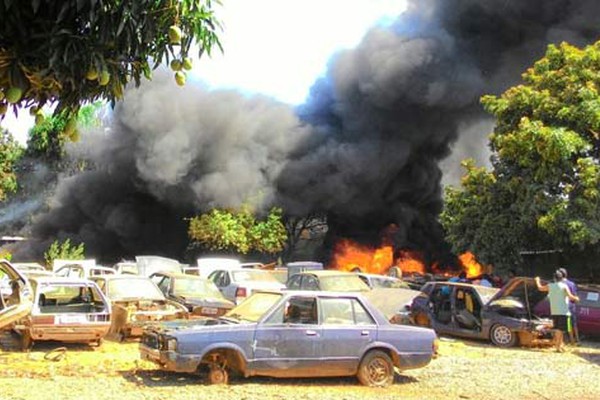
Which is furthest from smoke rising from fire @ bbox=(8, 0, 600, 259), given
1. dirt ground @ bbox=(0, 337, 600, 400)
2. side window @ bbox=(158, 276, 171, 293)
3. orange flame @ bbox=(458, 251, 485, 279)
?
dirt ground @ bbox=(0, 337, 600, 400)

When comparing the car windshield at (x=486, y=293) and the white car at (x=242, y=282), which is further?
the white car at (x=242, y=282)

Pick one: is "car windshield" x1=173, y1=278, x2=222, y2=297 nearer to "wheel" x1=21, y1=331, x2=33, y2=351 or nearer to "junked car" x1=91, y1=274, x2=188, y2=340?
"junked car" x1=91, y1=274, x2=188, y2=340

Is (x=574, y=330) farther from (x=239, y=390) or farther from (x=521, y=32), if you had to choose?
(x=521, y=32)

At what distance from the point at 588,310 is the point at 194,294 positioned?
8122 mm

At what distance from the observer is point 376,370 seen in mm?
8453

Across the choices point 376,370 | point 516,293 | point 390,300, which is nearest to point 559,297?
point 516,293

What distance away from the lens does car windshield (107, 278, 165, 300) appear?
479 inches

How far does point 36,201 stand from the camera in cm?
3738

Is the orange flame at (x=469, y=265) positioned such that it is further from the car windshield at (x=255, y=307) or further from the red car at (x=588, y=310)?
the car windshield at (x=255, y=307)

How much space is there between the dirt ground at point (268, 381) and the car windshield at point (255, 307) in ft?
2.62

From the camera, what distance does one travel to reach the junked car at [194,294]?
1261cm

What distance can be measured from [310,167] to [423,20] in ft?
29.4

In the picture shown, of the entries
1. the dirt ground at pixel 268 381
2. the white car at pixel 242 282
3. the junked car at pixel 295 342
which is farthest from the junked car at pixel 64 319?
the white car at pixel 242 282

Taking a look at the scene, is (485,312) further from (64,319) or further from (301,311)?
(64,319)
